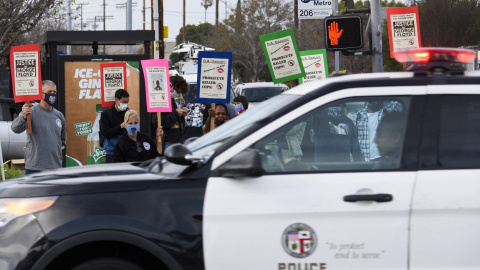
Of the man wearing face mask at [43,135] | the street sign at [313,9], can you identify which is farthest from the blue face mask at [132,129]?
the street sign at [313,9]

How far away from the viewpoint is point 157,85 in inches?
424

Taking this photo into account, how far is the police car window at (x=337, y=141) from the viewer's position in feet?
15.3

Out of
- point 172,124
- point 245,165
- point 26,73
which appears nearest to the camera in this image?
point 245,165

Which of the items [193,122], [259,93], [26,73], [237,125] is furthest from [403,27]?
[259,93]

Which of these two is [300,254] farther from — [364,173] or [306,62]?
[306,62]

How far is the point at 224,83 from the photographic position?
427 inches

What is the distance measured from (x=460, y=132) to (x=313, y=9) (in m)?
18.1

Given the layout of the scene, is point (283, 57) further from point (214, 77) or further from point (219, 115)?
point (219, 115)

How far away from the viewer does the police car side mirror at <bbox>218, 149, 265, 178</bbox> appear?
446 cm

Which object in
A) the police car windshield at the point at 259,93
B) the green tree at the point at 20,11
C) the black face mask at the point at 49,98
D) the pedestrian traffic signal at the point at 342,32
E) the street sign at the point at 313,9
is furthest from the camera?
the police car windshield at the point at 259,93

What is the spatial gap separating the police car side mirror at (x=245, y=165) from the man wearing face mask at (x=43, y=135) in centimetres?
489

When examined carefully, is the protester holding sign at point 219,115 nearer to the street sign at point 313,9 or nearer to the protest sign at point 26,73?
the protest sign at point 26,73

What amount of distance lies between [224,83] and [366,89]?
20.2 ft

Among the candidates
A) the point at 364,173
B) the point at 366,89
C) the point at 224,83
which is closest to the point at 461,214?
the point at 364,173
